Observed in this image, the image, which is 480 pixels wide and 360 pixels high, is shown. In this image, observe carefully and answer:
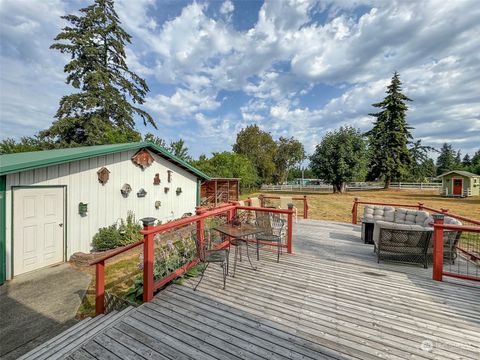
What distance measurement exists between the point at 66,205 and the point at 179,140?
1401 cm

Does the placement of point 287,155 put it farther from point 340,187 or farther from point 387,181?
point 387,181

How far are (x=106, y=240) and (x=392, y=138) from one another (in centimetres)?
3488

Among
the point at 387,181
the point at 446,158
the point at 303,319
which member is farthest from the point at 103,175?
the point at 446,158

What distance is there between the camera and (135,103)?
75.6 feet

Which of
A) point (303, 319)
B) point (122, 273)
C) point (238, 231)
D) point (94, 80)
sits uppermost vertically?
point (94, 80)

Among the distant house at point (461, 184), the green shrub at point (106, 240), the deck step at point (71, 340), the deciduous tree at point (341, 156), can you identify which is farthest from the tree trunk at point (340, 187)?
the deck step at point (71, 340)

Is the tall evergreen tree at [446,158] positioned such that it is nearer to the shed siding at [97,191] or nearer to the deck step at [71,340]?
the shed siding at [97,191]

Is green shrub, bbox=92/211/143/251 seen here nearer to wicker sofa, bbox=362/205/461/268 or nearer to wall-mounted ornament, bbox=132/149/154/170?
wall-mounted ornament, bbox=132/149/154/170

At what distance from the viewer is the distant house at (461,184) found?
76.2ft

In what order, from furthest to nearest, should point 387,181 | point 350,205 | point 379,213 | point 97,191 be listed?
point 387,181, point 350,205, point 379,213, point 97,191

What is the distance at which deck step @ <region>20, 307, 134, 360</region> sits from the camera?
2188mm

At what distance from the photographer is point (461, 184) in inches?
923

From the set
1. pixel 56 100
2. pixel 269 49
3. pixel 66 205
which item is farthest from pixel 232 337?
pixel 56 100

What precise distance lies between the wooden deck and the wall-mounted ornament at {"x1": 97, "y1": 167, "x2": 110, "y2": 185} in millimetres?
5000
